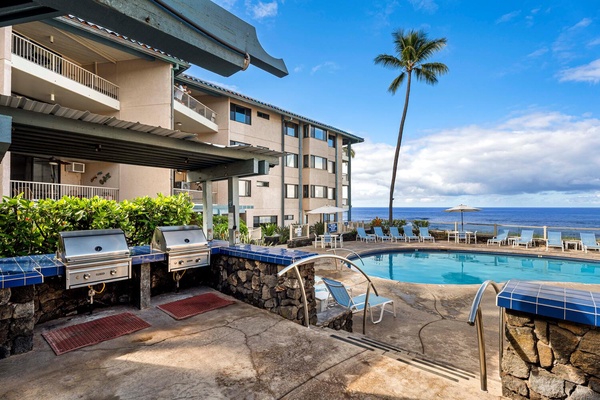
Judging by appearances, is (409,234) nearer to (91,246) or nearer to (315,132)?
(315,132)

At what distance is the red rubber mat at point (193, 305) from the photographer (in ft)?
15.1

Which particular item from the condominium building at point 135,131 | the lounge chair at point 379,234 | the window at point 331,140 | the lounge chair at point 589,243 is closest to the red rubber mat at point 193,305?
the condominium building at point 135,131

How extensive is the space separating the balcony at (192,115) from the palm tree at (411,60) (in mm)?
13280

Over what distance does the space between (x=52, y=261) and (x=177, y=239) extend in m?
1.67

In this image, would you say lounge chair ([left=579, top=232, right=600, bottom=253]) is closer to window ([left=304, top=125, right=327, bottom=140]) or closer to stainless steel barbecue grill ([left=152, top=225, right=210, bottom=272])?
window ([left=304, top=125, right=327, bottom=140])

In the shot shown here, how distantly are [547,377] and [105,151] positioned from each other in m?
6.53

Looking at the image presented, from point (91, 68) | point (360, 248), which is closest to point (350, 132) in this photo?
point (360, 248)

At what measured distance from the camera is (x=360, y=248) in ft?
53.2

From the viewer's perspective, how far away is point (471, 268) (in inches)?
525

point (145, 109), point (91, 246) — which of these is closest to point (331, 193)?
point (145, 109)

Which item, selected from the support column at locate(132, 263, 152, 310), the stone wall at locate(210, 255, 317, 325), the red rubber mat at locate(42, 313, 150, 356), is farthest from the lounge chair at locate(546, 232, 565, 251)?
the red rubber mat at locate(42, 313, 150, 356)

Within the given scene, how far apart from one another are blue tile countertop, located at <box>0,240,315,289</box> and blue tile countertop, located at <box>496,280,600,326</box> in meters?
2.67

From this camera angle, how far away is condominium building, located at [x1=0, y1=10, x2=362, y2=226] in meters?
4.43

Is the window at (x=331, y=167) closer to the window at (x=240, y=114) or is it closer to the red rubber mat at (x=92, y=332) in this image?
the window at (x=240, y=114)
